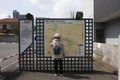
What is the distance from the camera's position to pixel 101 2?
25.1m

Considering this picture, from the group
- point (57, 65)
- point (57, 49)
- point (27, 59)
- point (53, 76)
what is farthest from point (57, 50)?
point (27, 59)

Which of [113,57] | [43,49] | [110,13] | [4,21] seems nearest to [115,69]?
[113,57]

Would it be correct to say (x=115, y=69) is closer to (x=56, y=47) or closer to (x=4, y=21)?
(x=56, y=47)

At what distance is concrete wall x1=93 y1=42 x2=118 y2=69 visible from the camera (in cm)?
1527

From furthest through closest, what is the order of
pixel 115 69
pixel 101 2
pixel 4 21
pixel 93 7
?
pixel 4 21, pixel 93 7, pixel 101 2, pixel 115 69

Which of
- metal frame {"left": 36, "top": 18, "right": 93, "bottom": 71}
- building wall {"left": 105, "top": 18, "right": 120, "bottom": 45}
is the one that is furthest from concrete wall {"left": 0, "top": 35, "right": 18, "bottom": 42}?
metal frame {"left": 36, "top": 18, "right": 93, "bottom": 71}

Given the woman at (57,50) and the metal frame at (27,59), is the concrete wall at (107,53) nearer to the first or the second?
the woman at (57,50)

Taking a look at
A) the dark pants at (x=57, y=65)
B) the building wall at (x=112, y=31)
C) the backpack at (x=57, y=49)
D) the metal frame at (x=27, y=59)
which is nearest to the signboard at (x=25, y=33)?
the metal frame at (x=27, y=59)

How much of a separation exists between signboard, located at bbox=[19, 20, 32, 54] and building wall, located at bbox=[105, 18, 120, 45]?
30.2ft

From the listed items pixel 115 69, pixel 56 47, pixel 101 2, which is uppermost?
pixel 101 2

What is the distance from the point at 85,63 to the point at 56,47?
2.15 metres

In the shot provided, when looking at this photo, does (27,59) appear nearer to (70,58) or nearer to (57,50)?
(70,58)

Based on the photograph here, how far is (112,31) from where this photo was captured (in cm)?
2598

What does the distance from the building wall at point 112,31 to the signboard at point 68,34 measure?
336 inches
